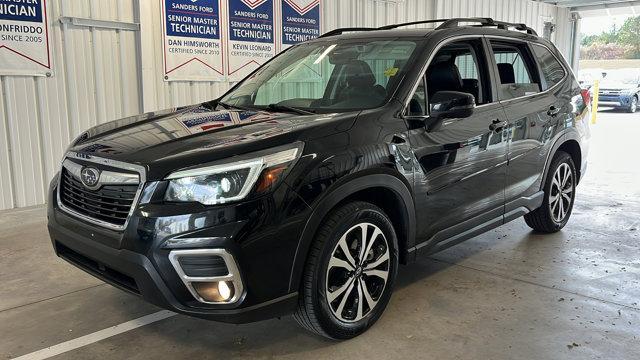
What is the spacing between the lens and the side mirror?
3.13 meters

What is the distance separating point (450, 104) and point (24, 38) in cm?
459

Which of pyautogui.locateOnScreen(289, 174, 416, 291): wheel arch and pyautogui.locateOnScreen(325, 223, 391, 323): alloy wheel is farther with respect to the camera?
pyautogui.locateOnScreen(325, 223, 391, 323): alloy wheel

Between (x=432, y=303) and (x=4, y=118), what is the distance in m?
4.69

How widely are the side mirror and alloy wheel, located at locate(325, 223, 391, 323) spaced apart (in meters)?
0.77

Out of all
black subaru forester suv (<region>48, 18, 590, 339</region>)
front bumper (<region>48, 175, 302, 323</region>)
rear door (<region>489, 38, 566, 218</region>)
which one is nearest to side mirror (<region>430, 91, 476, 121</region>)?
black subaru forester suv (<region>48, 18, 590, 339</region>)

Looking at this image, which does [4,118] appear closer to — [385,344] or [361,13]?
[385,344]

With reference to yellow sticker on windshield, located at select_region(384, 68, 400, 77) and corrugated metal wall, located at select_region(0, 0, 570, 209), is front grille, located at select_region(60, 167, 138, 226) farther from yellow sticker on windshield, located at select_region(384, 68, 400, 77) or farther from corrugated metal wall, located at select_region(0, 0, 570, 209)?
corrugated metal wall, located at select_region(0, 0, 570, 209)

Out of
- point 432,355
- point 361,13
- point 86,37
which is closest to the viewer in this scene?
point 432,355

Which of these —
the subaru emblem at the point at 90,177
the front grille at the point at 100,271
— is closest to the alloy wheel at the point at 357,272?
the front grille at the point at 100,271

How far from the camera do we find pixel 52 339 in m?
3.04

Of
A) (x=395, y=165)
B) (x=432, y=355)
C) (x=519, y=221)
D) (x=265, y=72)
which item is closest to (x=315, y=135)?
(x=395, y=165)

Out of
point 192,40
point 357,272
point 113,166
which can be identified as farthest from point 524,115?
point 192,40

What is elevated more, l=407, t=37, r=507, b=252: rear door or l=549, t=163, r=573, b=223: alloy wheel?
l=407, t=37, r=507, b=252: rear door

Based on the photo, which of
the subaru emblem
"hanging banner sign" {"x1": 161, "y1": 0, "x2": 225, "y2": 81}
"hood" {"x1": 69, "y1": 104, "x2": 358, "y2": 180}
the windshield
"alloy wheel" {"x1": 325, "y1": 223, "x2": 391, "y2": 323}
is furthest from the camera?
"hanging banner sign" {"x1": 161, "y1": 0, "x2": 225, "y2": 81}
